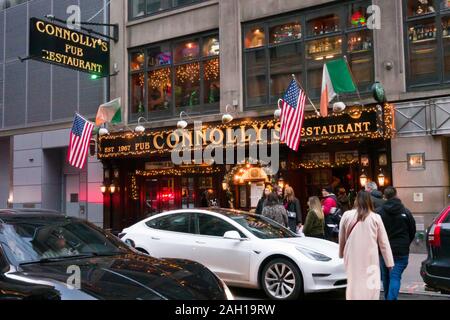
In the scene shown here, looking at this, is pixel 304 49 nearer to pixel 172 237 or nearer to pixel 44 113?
pixel 172 237

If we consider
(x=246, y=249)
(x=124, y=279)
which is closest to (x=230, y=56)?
(x=246, y=249)

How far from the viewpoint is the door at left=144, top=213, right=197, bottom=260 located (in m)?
9.36

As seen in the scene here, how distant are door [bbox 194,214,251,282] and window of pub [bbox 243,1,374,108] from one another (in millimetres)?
7430

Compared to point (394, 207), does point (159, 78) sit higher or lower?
higher

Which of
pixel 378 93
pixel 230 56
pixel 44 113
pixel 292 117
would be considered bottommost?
pixel 292 117

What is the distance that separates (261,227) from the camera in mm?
9320

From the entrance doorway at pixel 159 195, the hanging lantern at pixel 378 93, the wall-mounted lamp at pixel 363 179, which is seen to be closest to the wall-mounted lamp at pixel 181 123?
the entrance doorway at pixel 159 195

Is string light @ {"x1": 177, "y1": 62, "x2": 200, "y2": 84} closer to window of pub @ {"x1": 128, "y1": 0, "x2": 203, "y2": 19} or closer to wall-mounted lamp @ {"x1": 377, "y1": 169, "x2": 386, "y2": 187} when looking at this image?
window of pub @ {"x1": 128, "y1": 0, "x2": 203, "y2": 19}

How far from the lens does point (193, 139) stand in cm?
1681

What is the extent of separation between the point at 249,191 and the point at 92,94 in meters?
7.84

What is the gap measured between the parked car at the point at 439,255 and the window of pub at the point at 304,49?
25.7 ft

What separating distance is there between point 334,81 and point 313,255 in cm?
687
